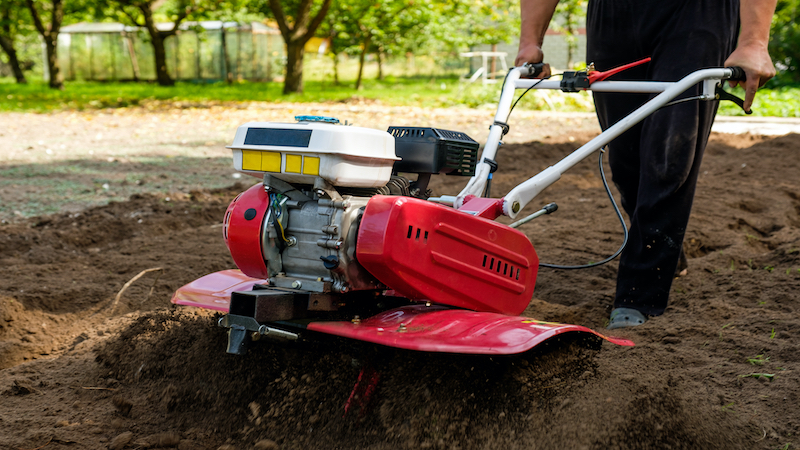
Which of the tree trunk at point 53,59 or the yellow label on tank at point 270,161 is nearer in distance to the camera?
the yellow label on tank at point 270,161

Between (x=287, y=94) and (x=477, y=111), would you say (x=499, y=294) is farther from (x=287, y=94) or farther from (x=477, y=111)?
(x=287, y=94)

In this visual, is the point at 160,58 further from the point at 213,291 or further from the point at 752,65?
the point at 752,65

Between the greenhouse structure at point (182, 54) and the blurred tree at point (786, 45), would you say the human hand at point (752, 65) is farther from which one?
the greenhouse structure at point (182, 54)

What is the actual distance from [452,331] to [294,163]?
627 mm

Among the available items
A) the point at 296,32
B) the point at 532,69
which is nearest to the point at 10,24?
the point at 296,32

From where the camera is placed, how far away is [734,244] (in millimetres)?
3947

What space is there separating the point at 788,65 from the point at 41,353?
64.2 feet

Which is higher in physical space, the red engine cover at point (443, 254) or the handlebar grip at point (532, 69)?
the handlebar grip at point (532, 69)

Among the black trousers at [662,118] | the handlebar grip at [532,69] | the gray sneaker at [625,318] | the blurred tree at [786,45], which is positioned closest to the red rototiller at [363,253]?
the black trousers at [662,118]

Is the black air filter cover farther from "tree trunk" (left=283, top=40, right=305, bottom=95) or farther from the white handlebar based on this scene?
"tree trunk" (left=283, top=40, right=305, bottom=95)

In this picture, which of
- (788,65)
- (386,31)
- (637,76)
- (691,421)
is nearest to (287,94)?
(386,31)

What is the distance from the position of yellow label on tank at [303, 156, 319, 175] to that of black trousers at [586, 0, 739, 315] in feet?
4.80

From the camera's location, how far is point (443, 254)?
199 cm

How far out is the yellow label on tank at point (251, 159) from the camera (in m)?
1.95
